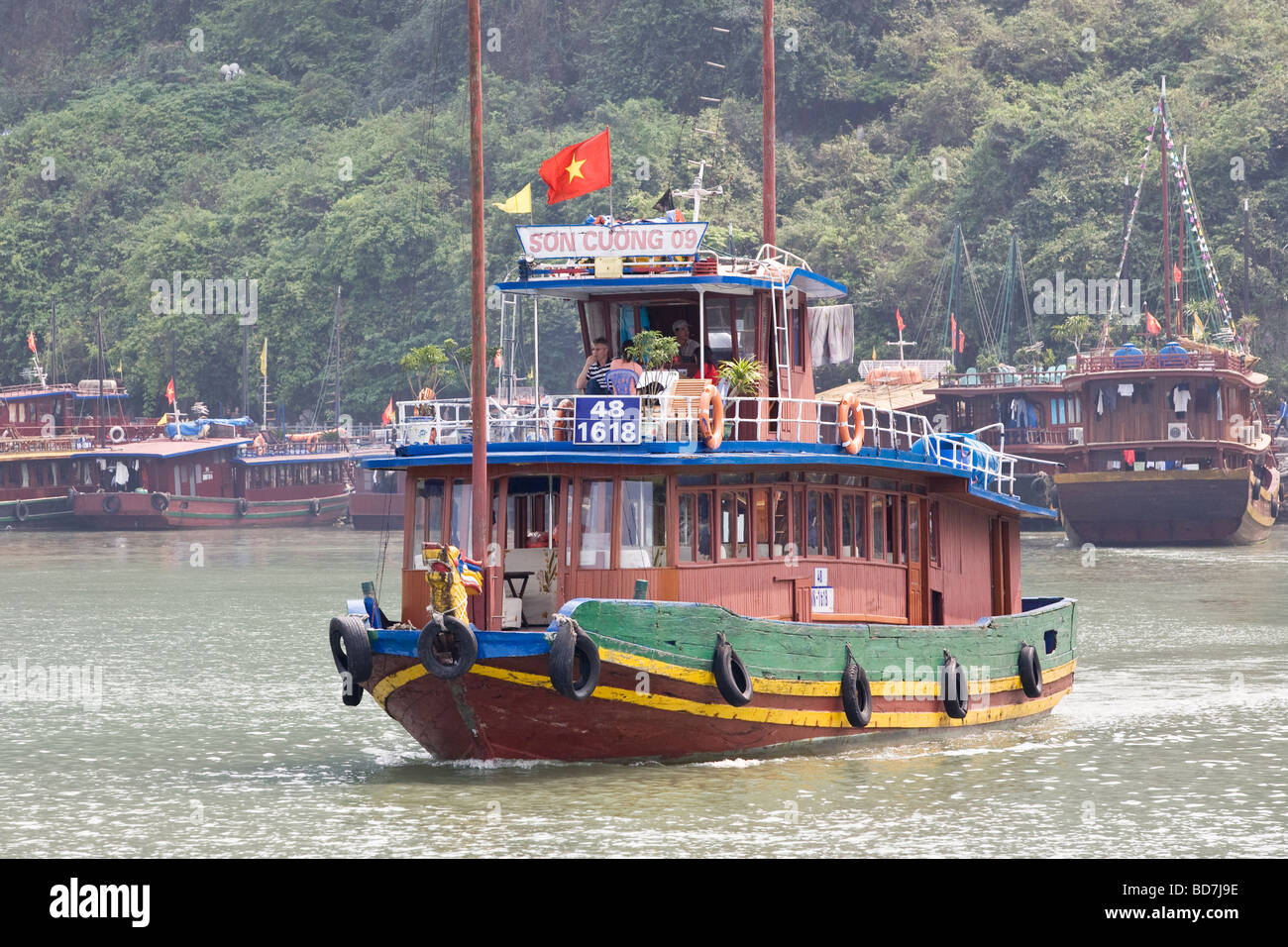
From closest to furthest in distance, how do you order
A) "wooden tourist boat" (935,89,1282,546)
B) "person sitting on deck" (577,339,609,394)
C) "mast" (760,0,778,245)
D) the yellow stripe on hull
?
the yellow stripe on hull
"person sitting on deck" (577,339,609,394)
"mast" (760,0,778,245)
"wooden tourist boat" (935,89,1282,546)

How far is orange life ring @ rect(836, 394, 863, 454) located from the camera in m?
20.5

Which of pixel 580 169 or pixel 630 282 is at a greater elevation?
pixel 580 169

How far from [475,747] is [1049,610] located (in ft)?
30.1

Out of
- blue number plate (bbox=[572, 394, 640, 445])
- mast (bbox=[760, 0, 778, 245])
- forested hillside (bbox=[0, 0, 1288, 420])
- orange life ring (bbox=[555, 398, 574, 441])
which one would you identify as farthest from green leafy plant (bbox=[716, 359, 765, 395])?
forested hillside (bbox=[0, 0, 1288, 420])

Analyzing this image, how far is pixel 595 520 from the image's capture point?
64.7 feet

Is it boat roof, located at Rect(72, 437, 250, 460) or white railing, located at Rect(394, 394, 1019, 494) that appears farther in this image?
boat roof, located at Rect(72, 437, 250, 460)

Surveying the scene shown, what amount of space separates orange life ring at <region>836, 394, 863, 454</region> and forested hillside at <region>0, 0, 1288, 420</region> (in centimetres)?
5718

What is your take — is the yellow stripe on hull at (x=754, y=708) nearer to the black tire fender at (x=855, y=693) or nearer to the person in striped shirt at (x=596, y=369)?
the black tire fender at (x=855, y=693)

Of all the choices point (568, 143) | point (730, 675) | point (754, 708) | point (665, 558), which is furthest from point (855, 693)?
point (568, 143)

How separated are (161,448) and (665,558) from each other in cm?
6206

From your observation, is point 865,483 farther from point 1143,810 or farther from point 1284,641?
point 1284,641

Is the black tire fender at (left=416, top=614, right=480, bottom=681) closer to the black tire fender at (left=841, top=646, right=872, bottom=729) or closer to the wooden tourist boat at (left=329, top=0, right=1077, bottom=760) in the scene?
the wooden tourist boat at (left=329, top=0, right=1077, bottom=760)

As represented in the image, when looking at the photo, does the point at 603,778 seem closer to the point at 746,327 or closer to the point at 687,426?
the point at 687,426

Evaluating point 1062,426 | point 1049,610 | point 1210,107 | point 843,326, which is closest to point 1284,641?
point 1049,610
